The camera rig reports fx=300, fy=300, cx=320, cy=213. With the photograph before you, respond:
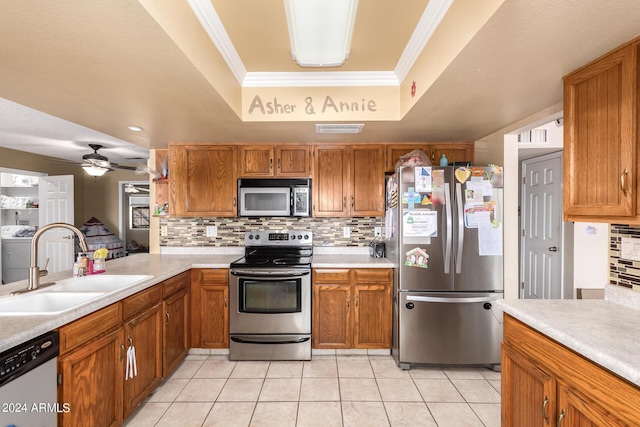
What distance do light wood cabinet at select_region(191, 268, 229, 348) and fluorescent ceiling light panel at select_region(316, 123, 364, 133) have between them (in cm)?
152

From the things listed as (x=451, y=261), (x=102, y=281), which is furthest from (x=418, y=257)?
(x=102, y=281)

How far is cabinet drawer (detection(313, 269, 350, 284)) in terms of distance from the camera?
8.96 ft

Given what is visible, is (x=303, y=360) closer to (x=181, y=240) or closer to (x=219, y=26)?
(x=181, y=240)

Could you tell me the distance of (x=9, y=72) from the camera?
5.10ft

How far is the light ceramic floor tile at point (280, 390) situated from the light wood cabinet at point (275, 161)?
6.01 ft

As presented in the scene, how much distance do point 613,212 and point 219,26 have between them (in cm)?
218

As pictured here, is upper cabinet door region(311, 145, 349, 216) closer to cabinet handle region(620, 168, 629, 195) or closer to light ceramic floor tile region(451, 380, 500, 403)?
light ceramic floor tile region(451, 380, 500, 403)

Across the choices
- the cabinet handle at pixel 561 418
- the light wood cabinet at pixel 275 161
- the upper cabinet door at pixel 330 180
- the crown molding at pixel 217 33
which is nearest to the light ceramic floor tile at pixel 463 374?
the cabinet handle at pixel 561 418

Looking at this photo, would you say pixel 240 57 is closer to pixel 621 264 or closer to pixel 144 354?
pixel 144 354

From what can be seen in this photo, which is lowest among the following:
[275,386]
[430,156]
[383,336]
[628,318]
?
[275,386]

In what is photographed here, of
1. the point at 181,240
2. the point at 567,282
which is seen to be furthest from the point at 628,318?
the point at 181,240

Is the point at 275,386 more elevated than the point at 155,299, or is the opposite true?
the point at 155,299

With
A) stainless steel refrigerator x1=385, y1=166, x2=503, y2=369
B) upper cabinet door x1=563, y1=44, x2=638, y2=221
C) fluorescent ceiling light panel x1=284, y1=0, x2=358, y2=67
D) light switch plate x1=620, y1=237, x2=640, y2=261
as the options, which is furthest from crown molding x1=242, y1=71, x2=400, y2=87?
light switch plate x1=620, y1=237, x2=640, y2=261

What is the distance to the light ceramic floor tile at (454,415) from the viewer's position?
1.89m
